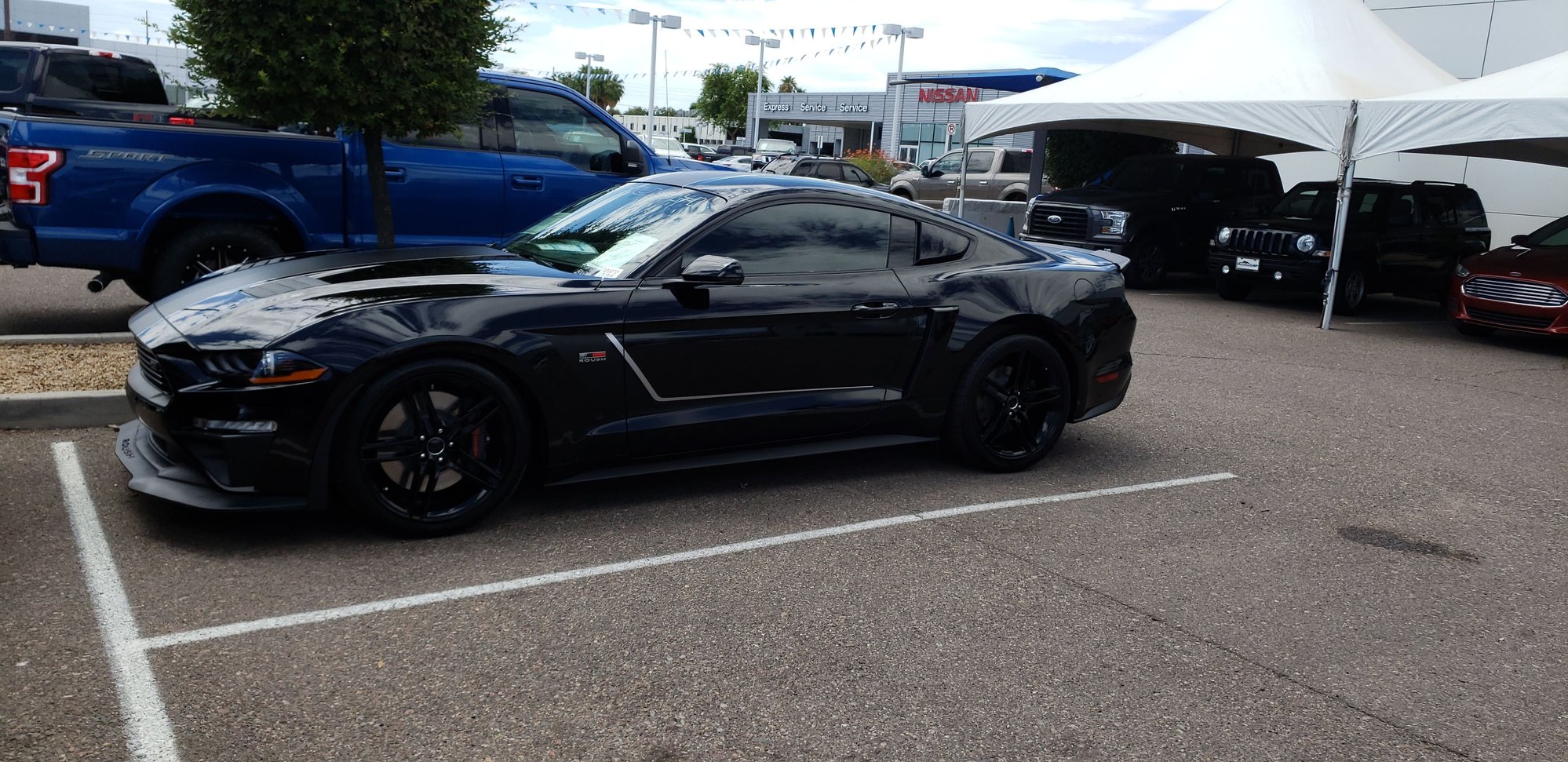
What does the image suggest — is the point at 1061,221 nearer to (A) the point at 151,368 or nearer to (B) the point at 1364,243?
(B) the point at 1364,243

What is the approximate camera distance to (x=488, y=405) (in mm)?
4652

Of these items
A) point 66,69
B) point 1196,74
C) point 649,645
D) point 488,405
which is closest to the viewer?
point 649,645

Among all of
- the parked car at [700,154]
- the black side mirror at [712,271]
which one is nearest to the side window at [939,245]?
the black side mirror at [712,271]

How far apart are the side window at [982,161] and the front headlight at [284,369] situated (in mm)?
25427

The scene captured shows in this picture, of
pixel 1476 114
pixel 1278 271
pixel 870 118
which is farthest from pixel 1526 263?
pixel 870 118

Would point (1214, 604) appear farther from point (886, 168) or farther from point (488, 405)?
point (886, 168)

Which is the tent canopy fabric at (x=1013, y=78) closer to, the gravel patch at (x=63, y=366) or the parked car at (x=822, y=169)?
the parked car at (x=822, y=169)

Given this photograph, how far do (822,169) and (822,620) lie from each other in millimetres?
23692

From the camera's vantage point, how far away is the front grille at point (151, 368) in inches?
174

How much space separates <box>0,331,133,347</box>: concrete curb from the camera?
7488mm

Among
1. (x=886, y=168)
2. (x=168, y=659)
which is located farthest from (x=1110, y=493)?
(x=886, y=168)

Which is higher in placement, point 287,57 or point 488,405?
point 287,57

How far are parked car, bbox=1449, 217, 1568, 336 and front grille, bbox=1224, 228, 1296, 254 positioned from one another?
186 centimetres

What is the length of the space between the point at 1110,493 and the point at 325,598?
3.65 metres
